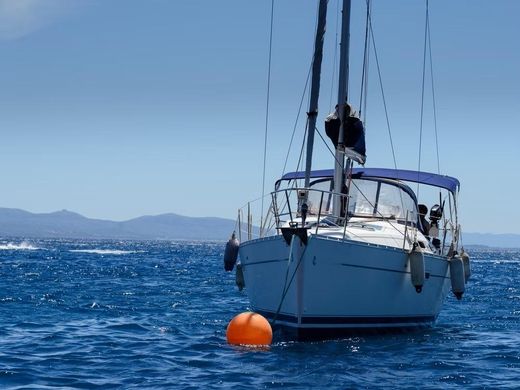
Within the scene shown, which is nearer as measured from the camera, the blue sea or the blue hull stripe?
the blue sea

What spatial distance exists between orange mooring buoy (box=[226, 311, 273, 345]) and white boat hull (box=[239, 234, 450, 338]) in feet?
3.92

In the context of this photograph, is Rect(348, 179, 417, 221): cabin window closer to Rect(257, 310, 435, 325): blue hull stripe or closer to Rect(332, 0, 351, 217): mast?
Rect(332, 0, 351, 217): mast

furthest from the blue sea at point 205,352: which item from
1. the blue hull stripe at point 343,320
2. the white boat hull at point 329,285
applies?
the white boat hull at point 329,285

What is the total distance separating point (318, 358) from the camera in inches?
610

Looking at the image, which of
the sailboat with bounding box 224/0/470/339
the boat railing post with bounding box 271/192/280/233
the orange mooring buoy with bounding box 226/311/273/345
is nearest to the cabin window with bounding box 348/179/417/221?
the sailboat with bounding box 224/0/470/339

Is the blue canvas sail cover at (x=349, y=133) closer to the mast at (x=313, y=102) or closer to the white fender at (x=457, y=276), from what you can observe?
the mast at (x=313, y=102)

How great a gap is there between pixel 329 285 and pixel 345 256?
0.65 metres

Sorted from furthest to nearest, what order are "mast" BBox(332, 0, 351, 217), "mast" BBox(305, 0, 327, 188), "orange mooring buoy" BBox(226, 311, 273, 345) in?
"mast" BBox(332, 0, 351, 217) < "mast" BBox(305, 0, 327, 188) < "orange mooring buoy" BBox(226, 311, 273, 345)

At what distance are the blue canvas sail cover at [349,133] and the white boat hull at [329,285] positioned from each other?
2.80 metres

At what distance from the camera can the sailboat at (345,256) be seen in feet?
55.5

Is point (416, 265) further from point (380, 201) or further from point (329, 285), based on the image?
point (380, 201)

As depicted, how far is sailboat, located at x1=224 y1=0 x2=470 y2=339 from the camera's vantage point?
16.9 meters

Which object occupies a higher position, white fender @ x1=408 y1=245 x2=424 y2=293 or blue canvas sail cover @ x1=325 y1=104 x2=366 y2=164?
blue canvas sail cover @ x1=325 y1=104 x2=366 y2=164

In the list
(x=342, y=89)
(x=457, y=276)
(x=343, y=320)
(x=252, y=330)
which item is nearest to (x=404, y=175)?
(x=457, y=276)
